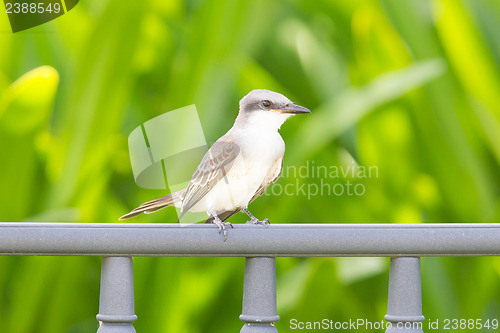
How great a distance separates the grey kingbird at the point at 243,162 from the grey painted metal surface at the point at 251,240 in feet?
0.40

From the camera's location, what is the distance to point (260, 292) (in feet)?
2.02

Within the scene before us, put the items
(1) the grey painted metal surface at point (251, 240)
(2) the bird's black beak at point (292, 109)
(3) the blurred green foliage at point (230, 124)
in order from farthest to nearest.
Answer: (3) the blurred green foliage at point (230, 124) → (2) the bird's black beak at point (292, 109) → (1) the grey painted metal surface at point (251, 240)

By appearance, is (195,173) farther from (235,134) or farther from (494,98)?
(494,98)

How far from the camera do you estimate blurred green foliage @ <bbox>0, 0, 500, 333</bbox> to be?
101 cm

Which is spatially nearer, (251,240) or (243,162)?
(251,240)

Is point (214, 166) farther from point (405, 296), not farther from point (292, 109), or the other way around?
point (405, 296)

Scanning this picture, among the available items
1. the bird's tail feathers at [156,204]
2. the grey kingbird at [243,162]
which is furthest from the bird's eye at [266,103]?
the bird's tail feathers at [156,204]

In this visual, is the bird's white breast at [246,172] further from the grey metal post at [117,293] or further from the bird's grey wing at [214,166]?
the grey metal post at [117,293]

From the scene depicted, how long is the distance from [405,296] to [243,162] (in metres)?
0.22

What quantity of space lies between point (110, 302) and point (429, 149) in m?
0.73

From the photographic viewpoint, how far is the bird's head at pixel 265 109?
0.73 meters

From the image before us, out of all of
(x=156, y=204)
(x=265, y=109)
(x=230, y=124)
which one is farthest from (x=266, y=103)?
(x=230, y=124)

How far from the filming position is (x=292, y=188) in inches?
42.6

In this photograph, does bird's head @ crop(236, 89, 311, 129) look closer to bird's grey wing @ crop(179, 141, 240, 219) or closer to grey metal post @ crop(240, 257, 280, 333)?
bird's grey wing @ crop(179, 141, 240, 219)
